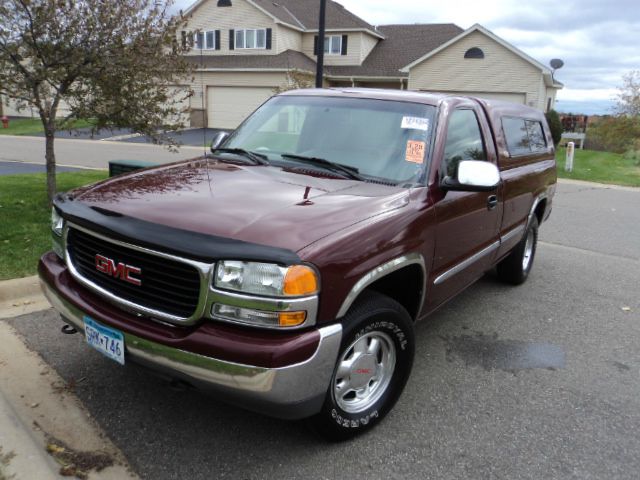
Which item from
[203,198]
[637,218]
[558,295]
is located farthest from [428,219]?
[637,218]

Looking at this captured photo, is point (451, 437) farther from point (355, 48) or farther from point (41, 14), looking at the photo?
point (355, 48)

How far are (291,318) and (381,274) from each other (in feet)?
2.09

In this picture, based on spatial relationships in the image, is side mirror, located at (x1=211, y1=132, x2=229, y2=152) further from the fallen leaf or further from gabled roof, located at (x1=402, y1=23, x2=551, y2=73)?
gabled roof, located at (x1=402, y1=23, x2=551, y2=73)

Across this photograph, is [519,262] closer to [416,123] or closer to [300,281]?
[416,123]

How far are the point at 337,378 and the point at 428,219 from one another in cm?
108

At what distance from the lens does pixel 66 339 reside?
3926mm

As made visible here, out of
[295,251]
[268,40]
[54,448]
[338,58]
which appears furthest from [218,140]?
[338,58]

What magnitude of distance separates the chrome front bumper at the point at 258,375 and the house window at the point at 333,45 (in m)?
32.1

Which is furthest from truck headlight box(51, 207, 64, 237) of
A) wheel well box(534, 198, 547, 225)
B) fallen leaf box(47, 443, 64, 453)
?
wheel well box(534, 198, 547, 225)

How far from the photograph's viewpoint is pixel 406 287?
3.38 m

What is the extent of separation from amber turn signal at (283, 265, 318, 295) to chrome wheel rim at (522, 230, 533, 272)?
390cm

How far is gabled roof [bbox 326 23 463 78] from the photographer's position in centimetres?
3152

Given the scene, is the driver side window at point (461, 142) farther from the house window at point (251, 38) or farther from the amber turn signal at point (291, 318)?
the house window at point (251, 38)

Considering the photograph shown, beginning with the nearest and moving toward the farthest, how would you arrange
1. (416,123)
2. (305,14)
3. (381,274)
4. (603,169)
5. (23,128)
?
(381,274) → (416,123) → (603,169) → (23,128) → (305,14)
